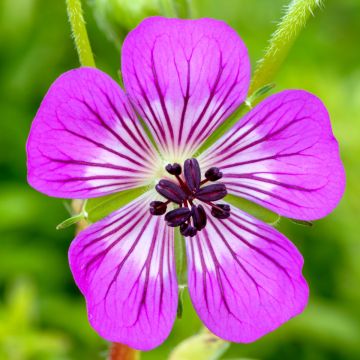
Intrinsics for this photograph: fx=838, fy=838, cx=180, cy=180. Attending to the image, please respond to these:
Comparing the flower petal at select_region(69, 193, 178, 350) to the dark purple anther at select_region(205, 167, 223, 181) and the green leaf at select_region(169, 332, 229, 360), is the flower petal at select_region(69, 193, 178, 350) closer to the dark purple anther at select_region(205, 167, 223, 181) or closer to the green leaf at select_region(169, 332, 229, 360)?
the dark purple anther at select_region(205, 167, 223, 181)

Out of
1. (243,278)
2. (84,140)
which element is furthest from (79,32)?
(243,278)

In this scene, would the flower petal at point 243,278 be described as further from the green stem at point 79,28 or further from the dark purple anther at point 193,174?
the green stem at point 79,28

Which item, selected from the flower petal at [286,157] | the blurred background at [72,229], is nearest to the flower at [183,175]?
the flower petal at [286,157]

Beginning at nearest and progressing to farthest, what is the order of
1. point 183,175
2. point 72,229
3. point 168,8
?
point 183,175
point 168,8
point 72,229

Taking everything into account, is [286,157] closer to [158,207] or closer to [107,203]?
[158,207]

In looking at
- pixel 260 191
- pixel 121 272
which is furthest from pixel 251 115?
pixel 121 272

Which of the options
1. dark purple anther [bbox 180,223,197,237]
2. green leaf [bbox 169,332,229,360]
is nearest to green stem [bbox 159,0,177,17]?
dark purple anther [bbox 180,223,197,237]

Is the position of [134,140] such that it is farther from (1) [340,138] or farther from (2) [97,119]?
(1) [340,138]
